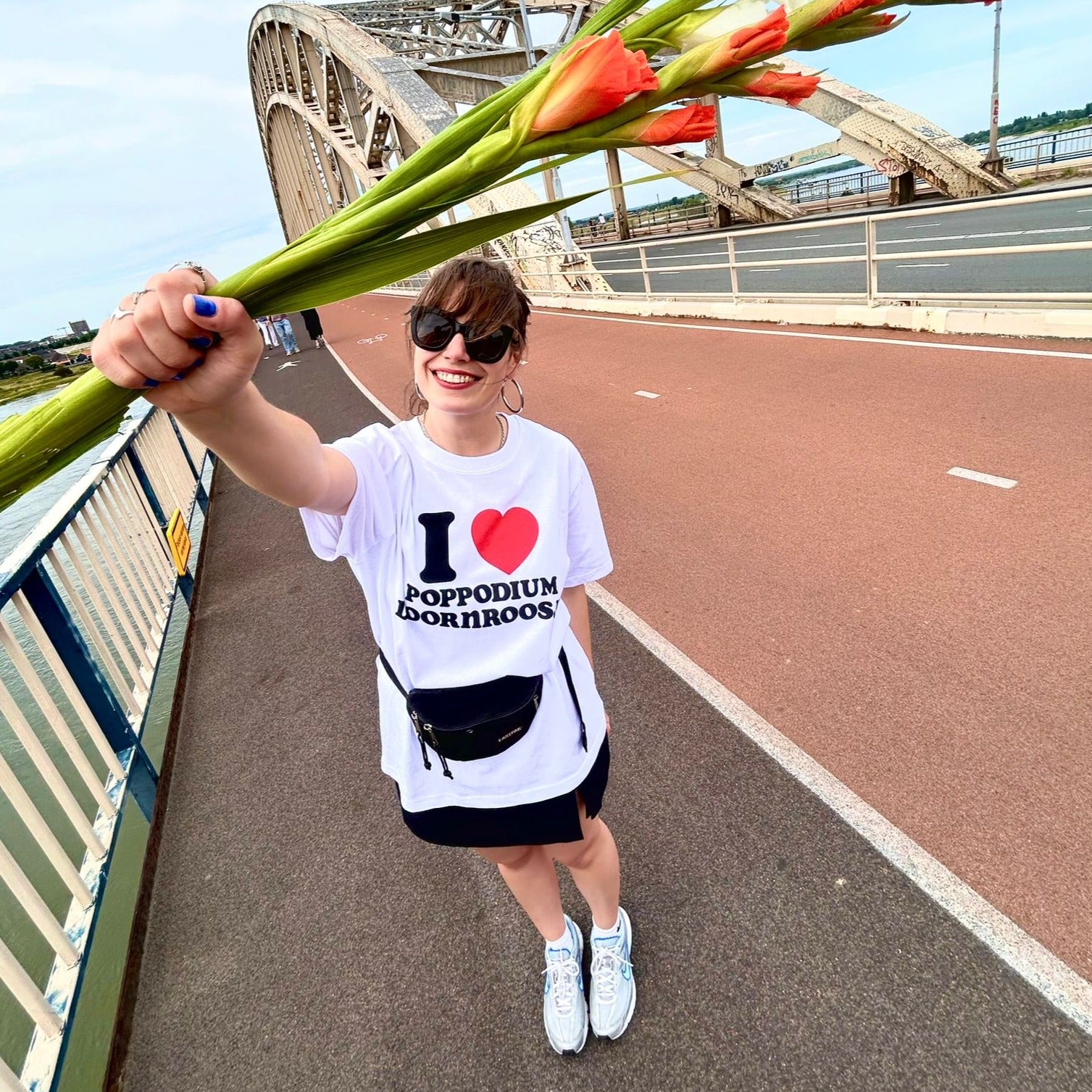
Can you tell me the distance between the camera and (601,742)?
70.2 inches

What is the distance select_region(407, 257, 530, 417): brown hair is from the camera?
1315mm

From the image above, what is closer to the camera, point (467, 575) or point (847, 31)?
point (847, 31)

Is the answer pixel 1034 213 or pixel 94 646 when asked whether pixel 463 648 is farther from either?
A: pixel 1034 213

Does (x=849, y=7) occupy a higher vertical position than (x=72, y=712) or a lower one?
higher

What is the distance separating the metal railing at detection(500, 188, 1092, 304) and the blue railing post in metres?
2.29

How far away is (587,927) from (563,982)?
0.30 meters

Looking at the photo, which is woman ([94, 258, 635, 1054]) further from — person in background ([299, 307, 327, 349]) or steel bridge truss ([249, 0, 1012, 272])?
person in background ([299, 307, 327, 349])

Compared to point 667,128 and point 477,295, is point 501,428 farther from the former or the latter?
point 667,128

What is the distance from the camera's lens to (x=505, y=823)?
1.63 metres

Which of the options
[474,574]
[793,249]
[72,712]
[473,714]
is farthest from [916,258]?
[793,249]

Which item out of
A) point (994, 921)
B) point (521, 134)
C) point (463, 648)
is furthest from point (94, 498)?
point (994, 921)

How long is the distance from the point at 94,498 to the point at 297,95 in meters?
42.8

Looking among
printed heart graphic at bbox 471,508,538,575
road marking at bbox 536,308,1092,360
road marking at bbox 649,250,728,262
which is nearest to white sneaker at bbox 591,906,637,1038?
printed heart graphic at bbox 471,508,538,575

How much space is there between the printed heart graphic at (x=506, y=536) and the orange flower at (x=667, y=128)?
3.16ft
